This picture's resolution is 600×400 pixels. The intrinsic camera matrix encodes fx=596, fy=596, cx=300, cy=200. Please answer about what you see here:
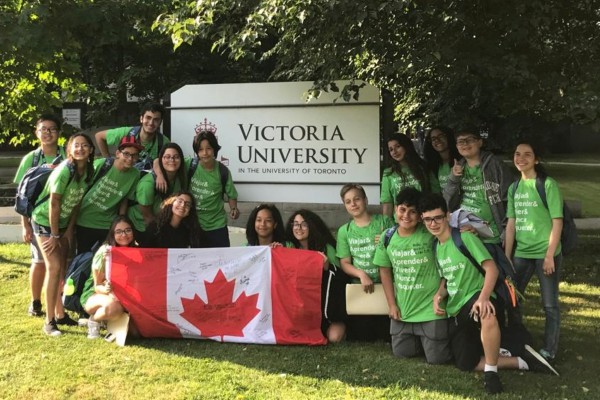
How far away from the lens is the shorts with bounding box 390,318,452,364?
13.5 feet

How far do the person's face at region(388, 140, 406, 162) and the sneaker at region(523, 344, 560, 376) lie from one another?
6.13ft

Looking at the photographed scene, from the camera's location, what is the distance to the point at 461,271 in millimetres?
3980

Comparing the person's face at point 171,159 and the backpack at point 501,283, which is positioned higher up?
the person's face at point 171,159

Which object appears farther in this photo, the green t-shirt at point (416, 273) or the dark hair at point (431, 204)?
the green t-shirt at point (416, 273)

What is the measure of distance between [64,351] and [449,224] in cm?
296

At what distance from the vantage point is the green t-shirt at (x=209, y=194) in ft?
17.0

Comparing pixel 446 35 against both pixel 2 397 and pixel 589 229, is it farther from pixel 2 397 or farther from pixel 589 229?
pixel 589 229

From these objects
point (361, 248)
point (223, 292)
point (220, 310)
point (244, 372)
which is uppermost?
point (361, 248)

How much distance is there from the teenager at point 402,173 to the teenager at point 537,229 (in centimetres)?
91

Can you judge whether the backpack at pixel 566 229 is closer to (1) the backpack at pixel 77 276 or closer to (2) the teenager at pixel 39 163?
(1) the backpack at pixel 77 276

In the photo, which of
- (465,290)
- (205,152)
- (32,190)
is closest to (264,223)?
(205,152)

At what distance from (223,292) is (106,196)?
1.29 m

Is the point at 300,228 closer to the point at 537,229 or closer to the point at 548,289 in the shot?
the point at 537,229

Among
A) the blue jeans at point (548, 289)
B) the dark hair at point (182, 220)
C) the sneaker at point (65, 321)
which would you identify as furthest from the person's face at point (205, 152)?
Result: the blue jeans at point (548, 289)
